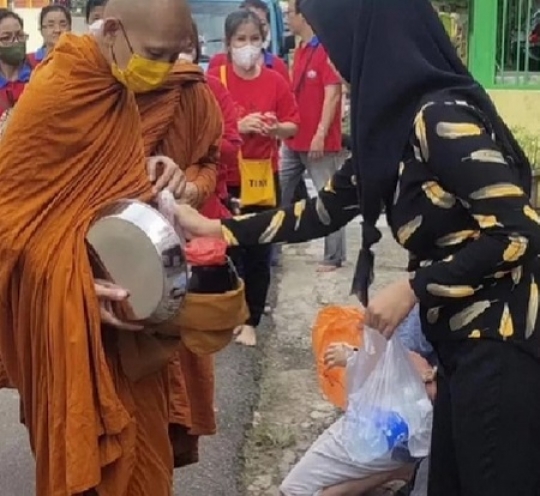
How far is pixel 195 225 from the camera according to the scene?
3125 mm

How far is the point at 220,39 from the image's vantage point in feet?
38.5

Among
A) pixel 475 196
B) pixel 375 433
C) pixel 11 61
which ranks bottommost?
pixel 375 433

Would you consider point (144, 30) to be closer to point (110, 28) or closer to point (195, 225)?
point (110, 28)

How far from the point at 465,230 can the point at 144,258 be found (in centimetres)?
76

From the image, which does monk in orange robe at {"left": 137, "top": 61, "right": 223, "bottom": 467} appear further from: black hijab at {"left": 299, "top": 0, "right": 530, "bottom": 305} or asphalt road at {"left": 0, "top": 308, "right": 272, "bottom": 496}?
black hijab at {"left": 299, "top": 0, "right": 530, "bottom": 305}

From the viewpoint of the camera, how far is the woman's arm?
3.09 m

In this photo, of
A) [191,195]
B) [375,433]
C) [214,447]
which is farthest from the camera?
[214,447]

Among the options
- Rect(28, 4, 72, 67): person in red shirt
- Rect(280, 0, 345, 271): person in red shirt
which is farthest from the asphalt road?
Rect(28, 4, 72, 67): person in red shirt

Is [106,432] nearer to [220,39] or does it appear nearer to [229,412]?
[229,412]

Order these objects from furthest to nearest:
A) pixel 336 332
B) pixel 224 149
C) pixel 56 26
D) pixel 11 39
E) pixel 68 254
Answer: pixel 56 26 → pixel 11 39 → pixel 224 149 → pixel 336 332 → pixel 68 254

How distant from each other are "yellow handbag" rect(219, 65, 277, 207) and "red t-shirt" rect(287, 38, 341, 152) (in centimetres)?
102

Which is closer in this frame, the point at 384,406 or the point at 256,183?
the point at 384,406

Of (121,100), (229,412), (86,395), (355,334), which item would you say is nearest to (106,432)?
(86,395)

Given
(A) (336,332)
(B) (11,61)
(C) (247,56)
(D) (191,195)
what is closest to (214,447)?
(A) (336,332)
